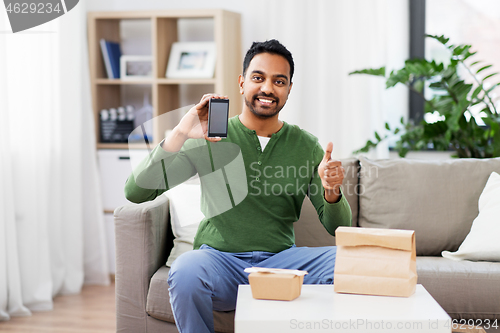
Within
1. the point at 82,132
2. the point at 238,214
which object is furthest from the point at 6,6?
the point at 238,214

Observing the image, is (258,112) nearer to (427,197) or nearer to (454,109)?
(427,197)

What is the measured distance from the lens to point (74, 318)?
91.7 inches

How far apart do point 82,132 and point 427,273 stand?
1.98 metres

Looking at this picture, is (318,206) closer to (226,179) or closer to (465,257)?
(226,179)

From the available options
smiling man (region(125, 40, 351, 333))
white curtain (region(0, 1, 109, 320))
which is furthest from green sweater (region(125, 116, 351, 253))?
white curtain (region(0, 1, 109, 320))

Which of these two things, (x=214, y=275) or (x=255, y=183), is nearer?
(x=214, y=275)

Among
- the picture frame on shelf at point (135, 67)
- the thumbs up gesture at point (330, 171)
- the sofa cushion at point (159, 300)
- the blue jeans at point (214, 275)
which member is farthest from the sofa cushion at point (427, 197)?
the picture frame on shelf at point (135, 67)

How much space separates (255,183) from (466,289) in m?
0.78

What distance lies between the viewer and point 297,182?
1.63 m

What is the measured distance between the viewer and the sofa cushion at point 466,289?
169 centimetres

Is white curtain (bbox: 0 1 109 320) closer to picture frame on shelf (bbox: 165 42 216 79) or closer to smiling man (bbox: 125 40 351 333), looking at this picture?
picture frame on shelf (bbox: 165 42 216 79)

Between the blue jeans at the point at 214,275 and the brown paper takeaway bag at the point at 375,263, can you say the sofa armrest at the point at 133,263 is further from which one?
the brown paper takeaway bag at the point at 375,263

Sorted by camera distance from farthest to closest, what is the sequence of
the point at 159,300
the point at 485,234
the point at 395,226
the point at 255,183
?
the point at 395,226, the point at 485,234, the point at 159,300, the point at 255,183

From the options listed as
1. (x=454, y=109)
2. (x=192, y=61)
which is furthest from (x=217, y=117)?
(x=192, y=61)
